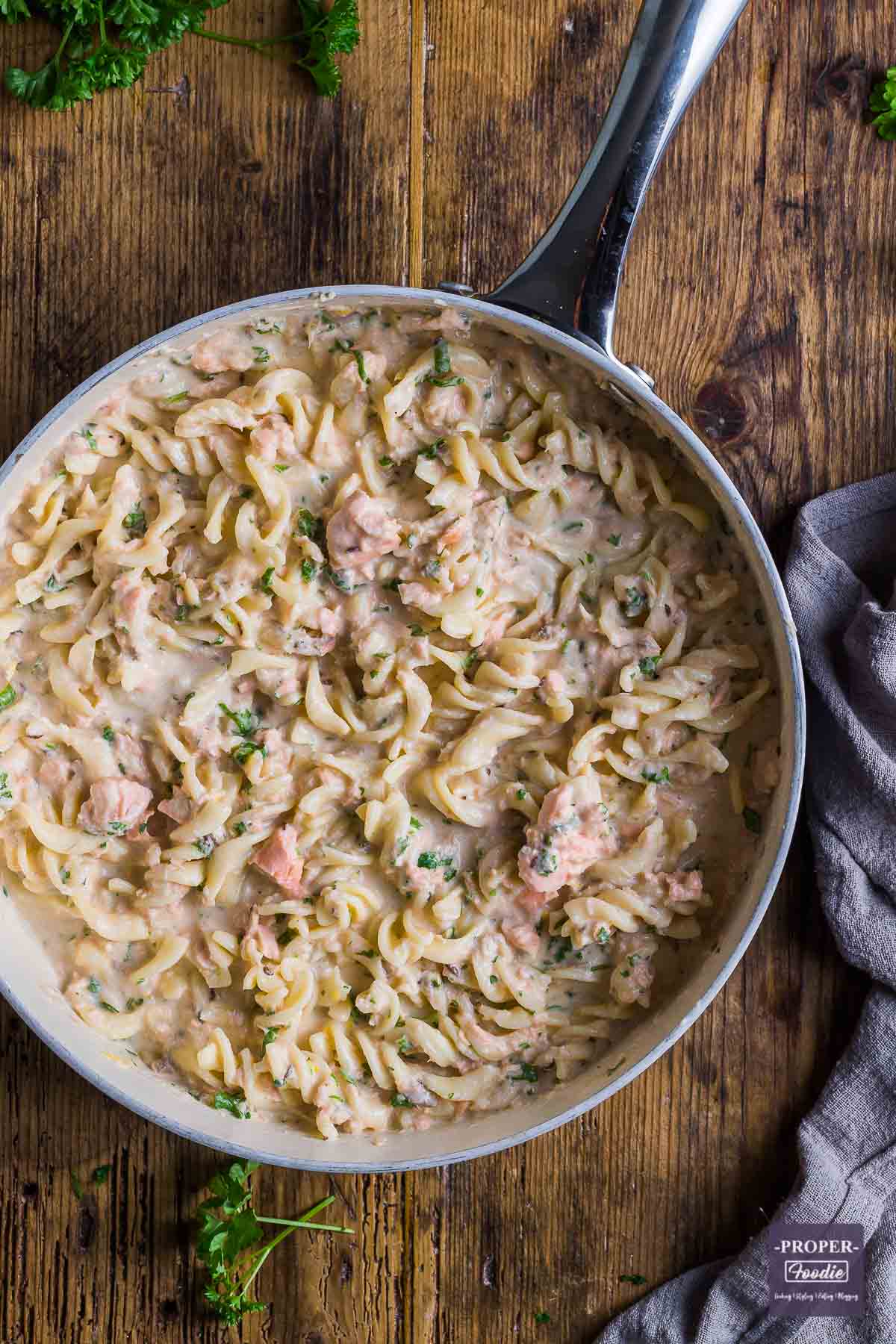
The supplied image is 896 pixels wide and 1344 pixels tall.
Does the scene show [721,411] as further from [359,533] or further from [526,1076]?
[526,1076]

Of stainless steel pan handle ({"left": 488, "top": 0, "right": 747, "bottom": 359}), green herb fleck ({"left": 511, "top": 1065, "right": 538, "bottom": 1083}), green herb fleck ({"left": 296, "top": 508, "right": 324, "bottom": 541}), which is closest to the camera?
stainless steel pan handle ({"left": 488, "top": 0, "right": 747, "bottom": 359})

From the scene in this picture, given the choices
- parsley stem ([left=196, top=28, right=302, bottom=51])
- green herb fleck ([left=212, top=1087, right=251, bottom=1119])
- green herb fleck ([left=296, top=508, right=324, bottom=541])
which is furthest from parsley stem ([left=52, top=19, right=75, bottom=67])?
green herb fleck ([left=212, top=1087, right=251, bottom=1119])

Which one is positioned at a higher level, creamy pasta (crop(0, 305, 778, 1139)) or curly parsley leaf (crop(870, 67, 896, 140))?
curly parsley leaf (crop(870, 67, 896, 140))

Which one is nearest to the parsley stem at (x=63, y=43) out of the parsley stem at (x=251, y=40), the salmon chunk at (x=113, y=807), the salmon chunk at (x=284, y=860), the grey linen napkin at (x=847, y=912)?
the parsley stem at (x=251, y=40)

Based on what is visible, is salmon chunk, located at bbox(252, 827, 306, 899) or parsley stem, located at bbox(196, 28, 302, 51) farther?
parsley stem, located at bbox(196, 28, 302, 51)

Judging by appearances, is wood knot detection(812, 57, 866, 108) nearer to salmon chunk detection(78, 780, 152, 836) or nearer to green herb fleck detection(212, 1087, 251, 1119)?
salmon chunk detection(78, 780, 152, 836)

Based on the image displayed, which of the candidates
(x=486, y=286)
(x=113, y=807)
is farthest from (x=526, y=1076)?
(x=486, y=286)

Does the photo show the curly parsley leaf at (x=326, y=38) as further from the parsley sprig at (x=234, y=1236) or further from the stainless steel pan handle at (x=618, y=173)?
the parsley sprig at (x=234, y=1236)
